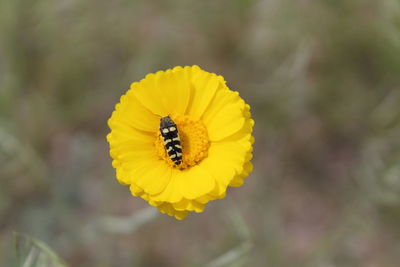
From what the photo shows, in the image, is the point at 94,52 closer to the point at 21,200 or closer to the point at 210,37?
the point at 210,37

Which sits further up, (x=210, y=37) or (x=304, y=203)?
(x=210, y=37)

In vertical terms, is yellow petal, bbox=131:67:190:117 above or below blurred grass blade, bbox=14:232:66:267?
above

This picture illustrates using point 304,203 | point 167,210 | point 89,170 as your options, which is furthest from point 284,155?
point 167,210

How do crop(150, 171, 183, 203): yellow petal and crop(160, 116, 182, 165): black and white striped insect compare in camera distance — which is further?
crop(160, 116, 182, 165): black and white striped insect

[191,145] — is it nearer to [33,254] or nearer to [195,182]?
[195,182]

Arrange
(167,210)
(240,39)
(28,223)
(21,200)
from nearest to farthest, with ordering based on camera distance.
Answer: (167,210)
(28,223)
(21,200)
(240,39)

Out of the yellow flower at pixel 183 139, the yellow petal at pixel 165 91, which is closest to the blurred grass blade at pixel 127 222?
the yellow flower at pixel 183 139

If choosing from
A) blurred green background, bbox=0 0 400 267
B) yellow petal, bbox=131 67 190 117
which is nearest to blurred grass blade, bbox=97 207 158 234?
blurred green background, bbox=0 0 400 267

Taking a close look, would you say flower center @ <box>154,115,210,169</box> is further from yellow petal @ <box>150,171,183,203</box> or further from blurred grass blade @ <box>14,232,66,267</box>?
blurred grass blade @ <box>14,232,66,267</box>
